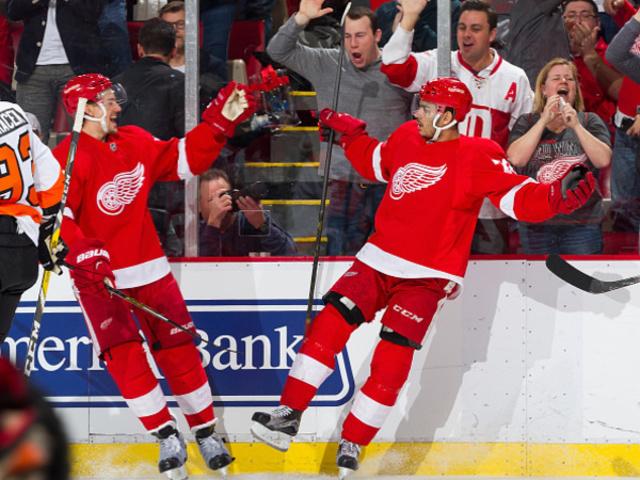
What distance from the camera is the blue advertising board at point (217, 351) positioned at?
399 cm

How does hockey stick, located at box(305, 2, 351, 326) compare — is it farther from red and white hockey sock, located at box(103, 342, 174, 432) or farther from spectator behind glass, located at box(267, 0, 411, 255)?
red and white hockey sock, located at box(103, 342, 174, 432)

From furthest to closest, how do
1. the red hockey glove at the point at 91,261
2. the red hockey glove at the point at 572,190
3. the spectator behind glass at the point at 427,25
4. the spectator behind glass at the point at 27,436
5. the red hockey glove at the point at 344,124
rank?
the spectator behind glass at the point at 427,25 → the red hockey glove at the point at 344,124 → the red hockey glove at the point at 91,261 → the red hockey glove at the point at 572,190 → the spectator behind glass at the point at 27,436

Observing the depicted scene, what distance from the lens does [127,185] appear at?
379cm

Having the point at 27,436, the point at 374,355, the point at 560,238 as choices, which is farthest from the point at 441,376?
the point at 27,436

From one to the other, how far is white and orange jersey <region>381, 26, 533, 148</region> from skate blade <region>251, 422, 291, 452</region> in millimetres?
1301

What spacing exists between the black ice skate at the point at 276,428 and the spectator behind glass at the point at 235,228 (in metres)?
0.70

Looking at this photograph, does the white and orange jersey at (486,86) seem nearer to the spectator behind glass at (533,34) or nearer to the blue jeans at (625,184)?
the spectator behind glass at (533,34)

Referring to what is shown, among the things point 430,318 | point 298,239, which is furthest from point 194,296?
point 430,318

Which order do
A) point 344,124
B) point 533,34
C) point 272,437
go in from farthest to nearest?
point 533,34
point 344,124
point 272,437

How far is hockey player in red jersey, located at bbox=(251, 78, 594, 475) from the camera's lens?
140 inches

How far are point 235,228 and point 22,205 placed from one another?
2.80 ft

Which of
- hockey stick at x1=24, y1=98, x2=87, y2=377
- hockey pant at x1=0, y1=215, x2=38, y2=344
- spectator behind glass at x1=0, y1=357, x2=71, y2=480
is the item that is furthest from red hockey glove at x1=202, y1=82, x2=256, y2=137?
spectator behind glass at x1=0, y1=357, x2=71, y2=480

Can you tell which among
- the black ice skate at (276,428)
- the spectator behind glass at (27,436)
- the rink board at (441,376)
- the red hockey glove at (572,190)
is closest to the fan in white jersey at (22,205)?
the rink board at (441,376)

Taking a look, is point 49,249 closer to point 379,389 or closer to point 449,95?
point 379,389
